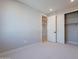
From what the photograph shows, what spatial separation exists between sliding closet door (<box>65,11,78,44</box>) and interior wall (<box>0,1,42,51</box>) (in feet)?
7.05

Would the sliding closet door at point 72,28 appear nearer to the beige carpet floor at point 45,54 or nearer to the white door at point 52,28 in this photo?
the white door at point 52,28

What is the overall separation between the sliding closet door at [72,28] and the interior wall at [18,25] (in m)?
2.15

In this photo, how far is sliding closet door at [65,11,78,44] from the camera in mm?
5706

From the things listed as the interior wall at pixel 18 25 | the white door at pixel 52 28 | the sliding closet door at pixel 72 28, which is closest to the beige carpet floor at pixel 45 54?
the interior wall at pixel 18 25

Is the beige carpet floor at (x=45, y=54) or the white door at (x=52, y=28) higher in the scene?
the white door at (x=52, y=28)

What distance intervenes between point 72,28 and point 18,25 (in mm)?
3451

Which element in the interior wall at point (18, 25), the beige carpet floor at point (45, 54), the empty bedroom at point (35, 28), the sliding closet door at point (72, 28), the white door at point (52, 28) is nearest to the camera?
the beige carpet floor at point (45, 54)

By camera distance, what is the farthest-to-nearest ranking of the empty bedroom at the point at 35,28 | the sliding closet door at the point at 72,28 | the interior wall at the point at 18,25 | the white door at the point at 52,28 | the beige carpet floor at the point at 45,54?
the white door at the point at 52,28
the sliding closet door at the point at 72,28
the interior wall at the point at 18,25
the empty bedroom at the point at 35,28
the beige carpet floor at the point at 45,54

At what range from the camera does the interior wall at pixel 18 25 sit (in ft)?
14.8

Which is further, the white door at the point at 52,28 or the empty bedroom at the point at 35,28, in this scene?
the white door at the point at 52,28

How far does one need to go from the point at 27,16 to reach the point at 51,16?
7.16 ft

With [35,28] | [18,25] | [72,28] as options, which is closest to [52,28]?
[35,28]

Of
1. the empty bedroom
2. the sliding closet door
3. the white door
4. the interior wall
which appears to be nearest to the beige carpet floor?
the empty bedroom

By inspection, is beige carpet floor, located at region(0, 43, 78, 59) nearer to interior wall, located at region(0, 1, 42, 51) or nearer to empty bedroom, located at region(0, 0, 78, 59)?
empty bedroom, located at region(0, 0, 78, 59)
